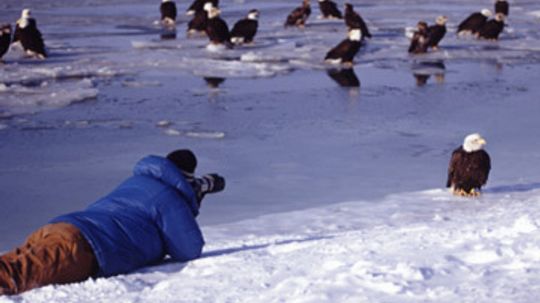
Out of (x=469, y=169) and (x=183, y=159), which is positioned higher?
(x=183, y=159)

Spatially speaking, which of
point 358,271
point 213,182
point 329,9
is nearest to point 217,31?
point 329,9

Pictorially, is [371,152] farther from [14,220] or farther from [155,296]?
[155,296]

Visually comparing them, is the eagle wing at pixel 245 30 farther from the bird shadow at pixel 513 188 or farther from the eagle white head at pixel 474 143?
the eagle white head at pixel 474 143

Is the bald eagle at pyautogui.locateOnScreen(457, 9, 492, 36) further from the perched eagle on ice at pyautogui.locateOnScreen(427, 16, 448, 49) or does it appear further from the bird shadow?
the bird shadow

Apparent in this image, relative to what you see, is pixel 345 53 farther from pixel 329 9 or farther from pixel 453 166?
pixel 329 9

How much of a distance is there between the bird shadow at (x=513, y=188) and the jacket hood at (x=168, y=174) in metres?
4.31

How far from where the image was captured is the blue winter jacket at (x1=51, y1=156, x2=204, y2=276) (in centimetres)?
525

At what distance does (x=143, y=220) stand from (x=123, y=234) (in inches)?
5.4

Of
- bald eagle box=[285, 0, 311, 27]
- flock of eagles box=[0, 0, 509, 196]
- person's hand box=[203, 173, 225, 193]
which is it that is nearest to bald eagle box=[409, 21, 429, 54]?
flock of eagles box=[0, 0, 509, 196]

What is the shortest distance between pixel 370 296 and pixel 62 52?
54.1 ft

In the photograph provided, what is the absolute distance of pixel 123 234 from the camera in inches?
209

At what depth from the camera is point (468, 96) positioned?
14.6 m

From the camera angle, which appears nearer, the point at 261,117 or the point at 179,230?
the point at 179,230

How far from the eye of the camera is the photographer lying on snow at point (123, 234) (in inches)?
199
